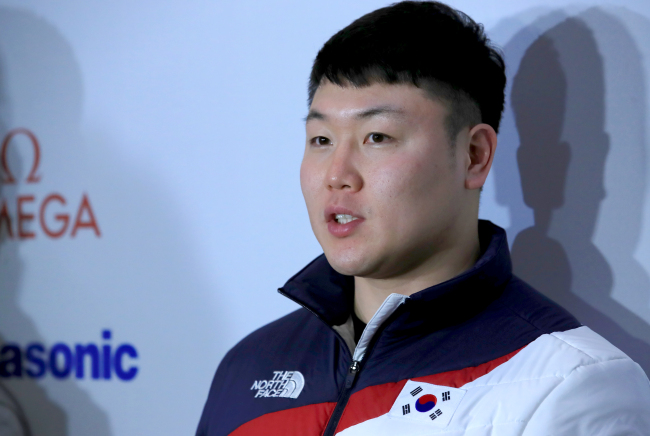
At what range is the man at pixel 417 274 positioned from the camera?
817 mm

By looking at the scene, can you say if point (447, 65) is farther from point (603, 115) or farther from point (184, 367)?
point (184, 367)

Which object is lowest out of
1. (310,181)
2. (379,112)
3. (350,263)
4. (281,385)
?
(281,385)

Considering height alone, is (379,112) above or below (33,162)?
above

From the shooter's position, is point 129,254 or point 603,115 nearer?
point 603,115

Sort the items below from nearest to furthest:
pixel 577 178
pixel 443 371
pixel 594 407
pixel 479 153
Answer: pixel 594 407 → pixel 443 371 → pixel 479 153 → pixel 577 178

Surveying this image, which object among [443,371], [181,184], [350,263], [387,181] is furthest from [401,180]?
[181,184]

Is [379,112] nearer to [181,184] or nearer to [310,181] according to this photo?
[310,181]

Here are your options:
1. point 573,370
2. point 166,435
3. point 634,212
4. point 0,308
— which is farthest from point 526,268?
point 0,308

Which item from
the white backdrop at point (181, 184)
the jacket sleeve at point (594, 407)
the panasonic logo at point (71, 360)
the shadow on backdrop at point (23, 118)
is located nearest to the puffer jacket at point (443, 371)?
the jacket sleeve at point (594, 407)

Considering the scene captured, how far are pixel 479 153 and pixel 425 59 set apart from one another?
0.56 feet

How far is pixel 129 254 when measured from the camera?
1.48m

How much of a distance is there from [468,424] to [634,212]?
537 millimetres

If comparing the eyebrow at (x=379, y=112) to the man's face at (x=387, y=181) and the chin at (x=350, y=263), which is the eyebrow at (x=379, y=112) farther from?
the chin at (x=350, y=263)

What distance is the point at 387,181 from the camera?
2.93 ft
